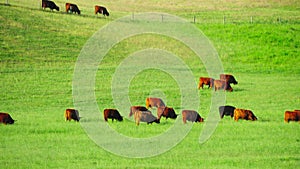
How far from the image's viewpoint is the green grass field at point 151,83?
17.3 metres

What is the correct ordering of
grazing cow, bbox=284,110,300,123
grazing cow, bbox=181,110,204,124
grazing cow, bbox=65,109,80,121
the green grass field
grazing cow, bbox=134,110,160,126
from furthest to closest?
1. grazing cow, bbox=65,109,80,121
2. grazing cow, bbox=284,110,300,123
3. grazing cow, bbox=181,110,204,124
4. grazing cow, bbox=134,110,160,126
5. the green grass field

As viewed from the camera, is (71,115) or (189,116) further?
(71,115)

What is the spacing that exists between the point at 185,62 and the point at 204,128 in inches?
885

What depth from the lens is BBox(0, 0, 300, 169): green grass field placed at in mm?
17266

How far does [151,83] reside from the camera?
34.3m

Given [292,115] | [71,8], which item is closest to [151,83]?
[292,115]

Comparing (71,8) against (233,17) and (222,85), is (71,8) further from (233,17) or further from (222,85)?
(222,85)

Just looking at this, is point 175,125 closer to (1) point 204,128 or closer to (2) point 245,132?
(1) point 204,128

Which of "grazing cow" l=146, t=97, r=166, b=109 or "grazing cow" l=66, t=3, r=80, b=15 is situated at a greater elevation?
"grazing cow" l=66, t=3, r=80, b=15

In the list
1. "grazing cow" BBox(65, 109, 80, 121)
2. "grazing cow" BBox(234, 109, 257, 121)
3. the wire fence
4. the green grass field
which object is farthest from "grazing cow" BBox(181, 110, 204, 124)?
the wire fence

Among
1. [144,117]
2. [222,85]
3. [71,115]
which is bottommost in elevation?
[144,117]

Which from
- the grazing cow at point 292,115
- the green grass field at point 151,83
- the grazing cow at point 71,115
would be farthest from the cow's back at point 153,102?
the grazing cow at point 292,115

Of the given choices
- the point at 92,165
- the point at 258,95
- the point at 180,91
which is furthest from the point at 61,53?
the point at 92,165

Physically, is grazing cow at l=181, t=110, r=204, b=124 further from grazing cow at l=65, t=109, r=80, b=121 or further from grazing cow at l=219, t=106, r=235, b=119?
grazing cow at l=65, t=109, r=80, b=121
